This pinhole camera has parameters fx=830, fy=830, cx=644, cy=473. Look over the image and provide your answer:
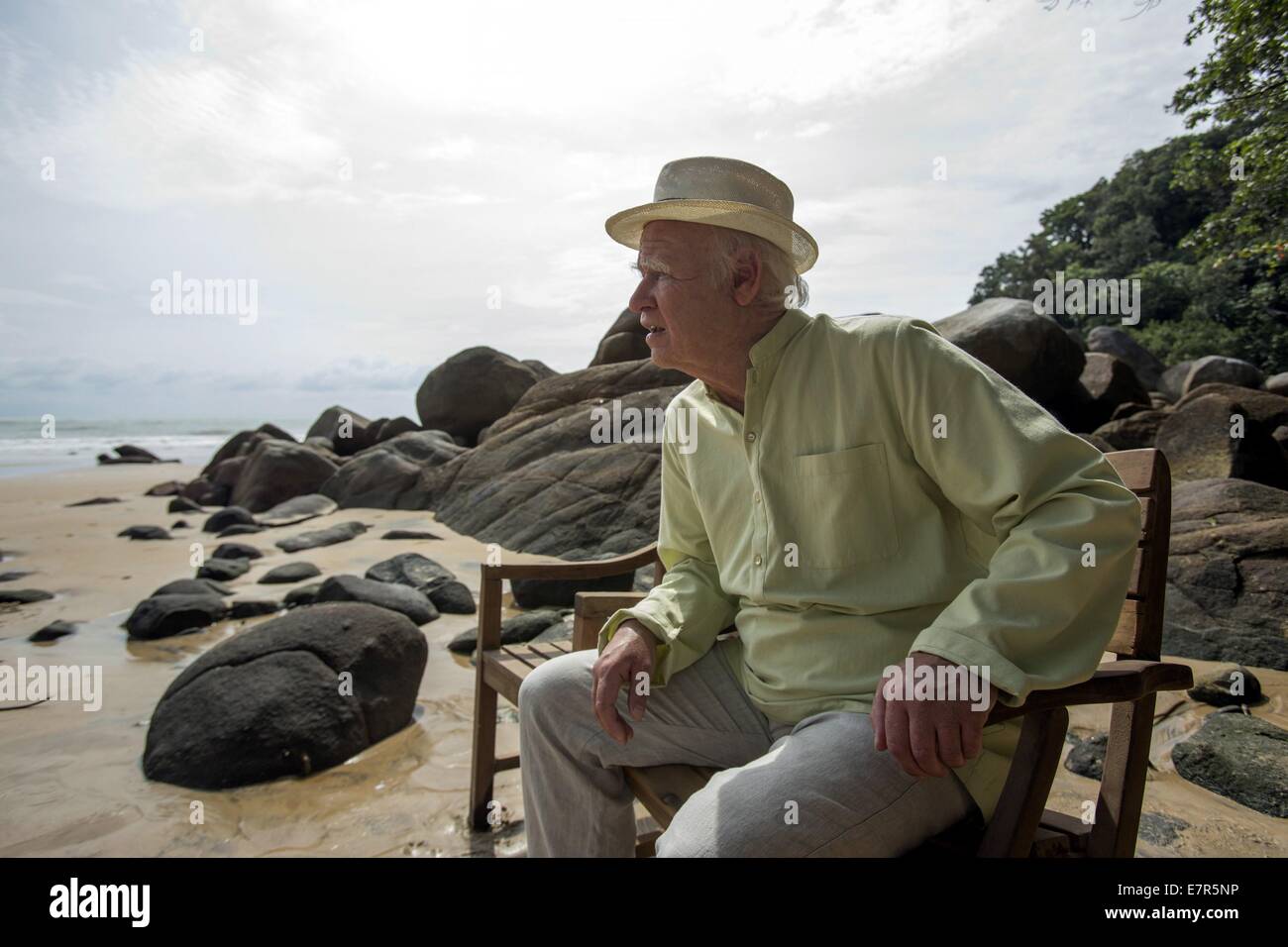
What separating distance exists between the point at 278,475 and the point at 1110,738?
13688 millimetres

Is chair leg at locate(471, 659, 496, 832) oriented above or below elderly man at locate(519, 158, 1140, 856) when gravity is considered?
below

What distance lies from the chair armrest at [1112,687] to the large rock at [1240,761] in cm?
197

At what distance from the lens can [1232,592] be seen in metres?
4.98

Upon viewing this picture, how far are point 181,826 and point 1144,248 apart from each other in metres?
41.8

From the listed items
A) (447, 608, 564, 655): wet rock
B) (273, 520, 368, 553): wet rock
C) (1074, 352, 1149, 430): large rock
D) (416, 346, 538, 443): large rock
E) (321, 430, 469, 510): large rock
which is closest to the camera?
(447, 608, 564, 655): wet rock

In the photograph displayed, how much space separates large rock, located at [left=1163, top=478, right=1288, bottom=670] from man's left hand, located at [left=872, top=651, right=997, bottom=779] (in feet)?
13.6

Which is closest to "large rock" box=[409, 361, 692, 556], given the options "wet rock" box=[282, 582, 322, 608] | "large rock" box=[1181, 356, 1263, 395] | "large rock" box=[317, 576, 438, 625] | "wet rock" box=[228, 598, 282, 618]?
"large rock" box=[317, 576, 438, 625]

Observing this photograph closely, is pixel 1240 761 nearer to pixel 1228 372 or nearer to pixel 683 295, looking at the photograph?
pixel 683 295

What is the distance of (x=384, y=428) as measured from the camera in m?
18.8

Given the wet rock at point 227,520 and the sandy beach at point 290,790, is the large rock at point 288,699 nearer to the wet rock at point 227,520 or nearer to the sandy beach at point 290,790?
the sandy beach at point 290,790

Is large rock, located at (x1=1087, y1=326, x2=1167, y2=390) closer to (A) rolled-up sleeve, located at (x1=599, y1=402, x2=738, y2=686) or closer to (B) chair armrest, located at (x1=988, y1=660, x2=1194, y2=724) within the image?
(A) rolled-up sleeve, located at (x1=599, y1=402, x2=738, y2=686)

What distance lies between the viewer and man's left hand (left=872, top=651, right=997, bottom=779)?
1.52 metres

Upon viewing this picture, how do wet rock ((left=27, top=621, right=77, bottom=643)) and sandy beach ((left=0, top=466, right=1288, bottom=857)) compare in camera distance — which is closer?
sandy beach ((left=0, top=466, right=1288, bottom=857))

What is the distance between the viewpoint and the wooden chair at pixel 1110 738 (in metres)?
1.57
